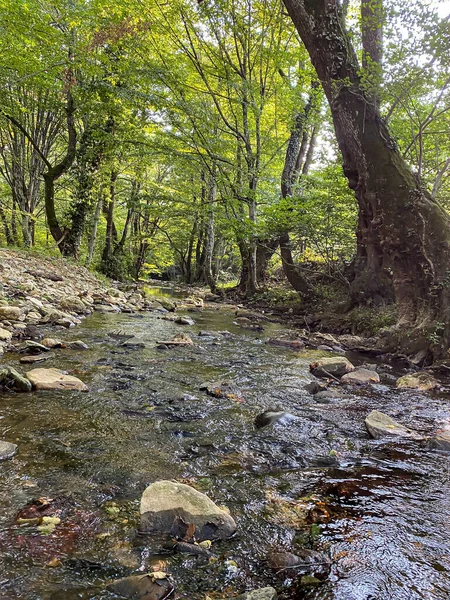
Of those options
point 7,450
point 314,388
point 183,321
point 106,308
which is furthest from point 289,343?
point 7,450

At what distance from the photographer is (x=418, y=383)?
4.73 metres

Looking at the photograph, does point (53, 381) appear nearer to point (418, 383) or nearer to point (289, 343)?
point (418, 383)

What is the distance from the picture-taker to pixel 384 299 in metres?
8.74

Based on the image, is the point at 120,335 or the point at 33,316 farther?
the point at 33,316

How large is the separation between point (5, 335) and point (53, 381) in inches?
81.3

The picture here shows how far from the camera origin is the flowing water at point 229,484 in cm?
150

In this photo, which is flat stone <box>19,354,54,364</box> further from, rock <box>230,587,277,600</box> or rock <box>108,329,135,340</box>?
rock <box>230,587,277,600</box>

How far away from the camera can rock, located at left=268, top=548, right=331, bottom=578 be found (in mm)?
1547

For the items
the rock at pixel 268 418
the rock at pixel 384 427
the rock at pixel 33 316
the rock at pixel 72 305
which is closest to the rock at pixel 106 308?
the rock at pixel 72 305

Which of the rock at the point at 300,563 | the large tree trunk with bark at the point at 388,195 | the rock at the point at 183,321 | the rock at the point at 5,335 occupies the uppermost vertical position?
the large tree trunk with bark at the point at 388,195

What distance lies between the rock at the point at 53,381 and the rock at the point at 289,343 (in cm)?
410

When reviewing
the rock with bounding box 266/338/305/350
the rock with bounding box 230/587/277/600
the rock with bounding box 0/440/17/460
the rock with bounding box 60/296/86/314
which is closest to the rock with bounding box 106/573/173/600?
the rock with bounding box 230/587/277/600

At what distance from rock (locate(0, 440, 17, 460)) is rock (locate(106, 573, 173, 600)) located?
125 cm

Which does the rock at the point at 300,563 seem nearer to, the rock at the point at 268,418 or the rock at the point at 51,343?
the rock at the point at 268,418
